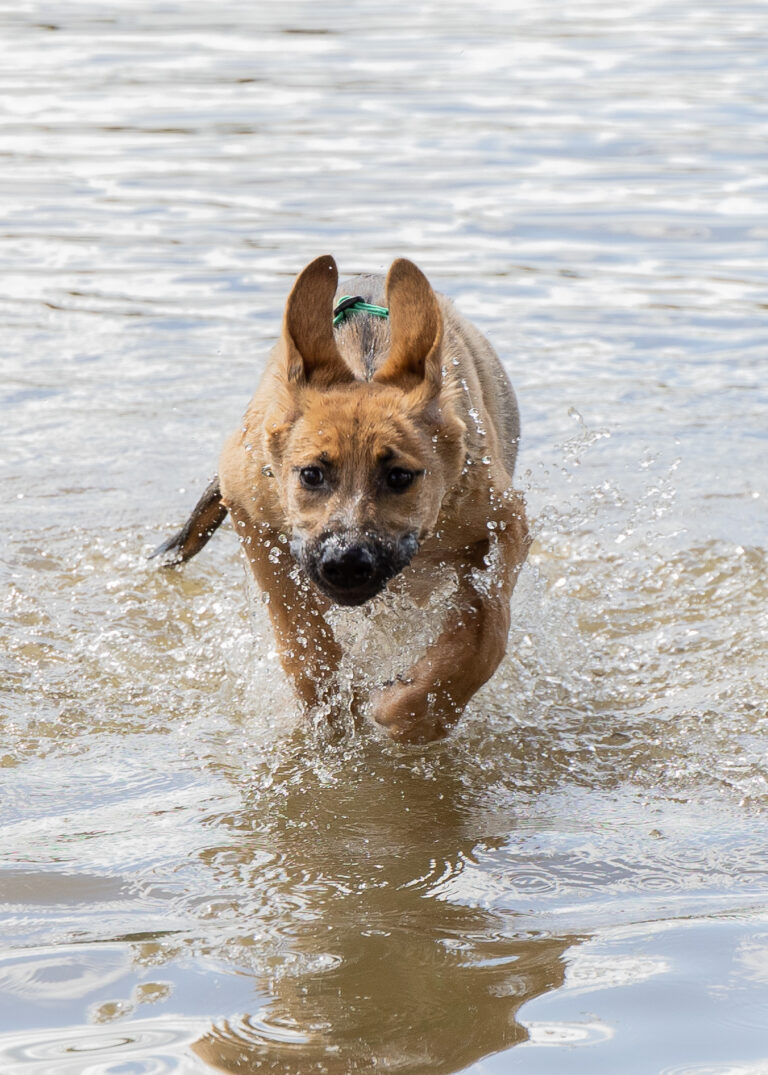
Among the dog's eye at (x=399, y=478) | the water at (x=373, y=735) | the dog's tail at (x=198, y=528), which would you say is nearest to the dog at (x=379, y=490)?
the dog's eye at (x=399, y=478)

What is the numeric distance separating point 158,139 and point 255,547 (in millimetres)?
10964

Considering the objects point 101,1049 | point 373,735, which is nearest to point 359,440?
point 373,735

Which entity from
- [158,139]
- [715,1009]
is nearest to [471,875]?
[715,1009]

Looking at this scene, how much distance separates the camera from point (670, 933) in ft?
12.3

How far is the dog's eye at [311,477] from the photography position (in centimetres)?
450

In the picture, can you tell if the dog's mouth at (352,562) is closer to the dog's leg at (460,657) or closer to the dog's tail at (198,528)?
the dog's leg at (460,657)

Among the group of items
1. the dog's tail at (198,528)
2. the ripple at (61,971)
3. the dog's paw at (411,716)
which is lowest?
the ripple at (61,971)

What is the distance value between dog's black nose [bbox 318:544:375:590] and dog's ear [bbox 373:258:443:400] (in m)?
0.68

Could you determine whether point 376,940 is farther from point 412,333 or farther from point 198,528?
point 198,528

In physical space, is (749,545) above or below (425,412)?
below

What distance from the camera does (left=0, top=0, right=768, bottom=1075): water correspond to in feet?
11.4

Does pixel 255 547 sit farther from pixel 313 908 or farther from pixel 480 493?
pixel 313 908

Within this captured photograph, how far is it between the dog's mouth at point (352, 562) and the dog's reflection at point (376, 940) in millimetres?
744

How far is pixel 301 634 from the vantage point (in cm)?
535
